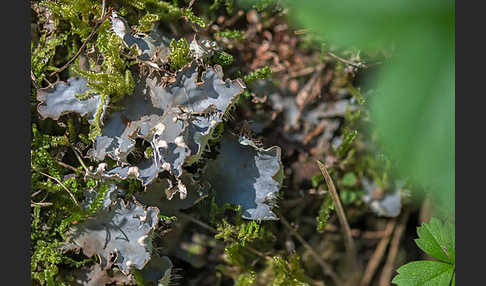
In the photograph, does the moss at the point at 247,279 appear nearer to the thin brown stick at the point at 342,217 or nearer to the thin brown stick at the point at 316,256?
the thin brown stick at the point at 316,256

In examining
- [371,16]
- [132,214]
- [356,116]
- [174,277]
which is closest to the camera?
[371,16]

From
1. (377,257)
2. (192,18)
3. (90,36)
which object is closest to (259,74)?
(192,18)

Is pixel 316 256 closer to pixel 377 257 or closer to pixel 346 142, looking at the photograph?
pixel 377 257

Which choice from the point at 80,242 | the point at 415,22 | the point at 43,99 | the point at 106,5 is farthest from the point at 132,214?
the point at 415,22

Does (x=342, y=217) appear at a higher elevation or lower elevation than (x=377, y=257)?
higher

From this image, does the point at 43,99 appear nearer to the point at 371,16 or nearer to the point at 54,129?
the point at 54,129
